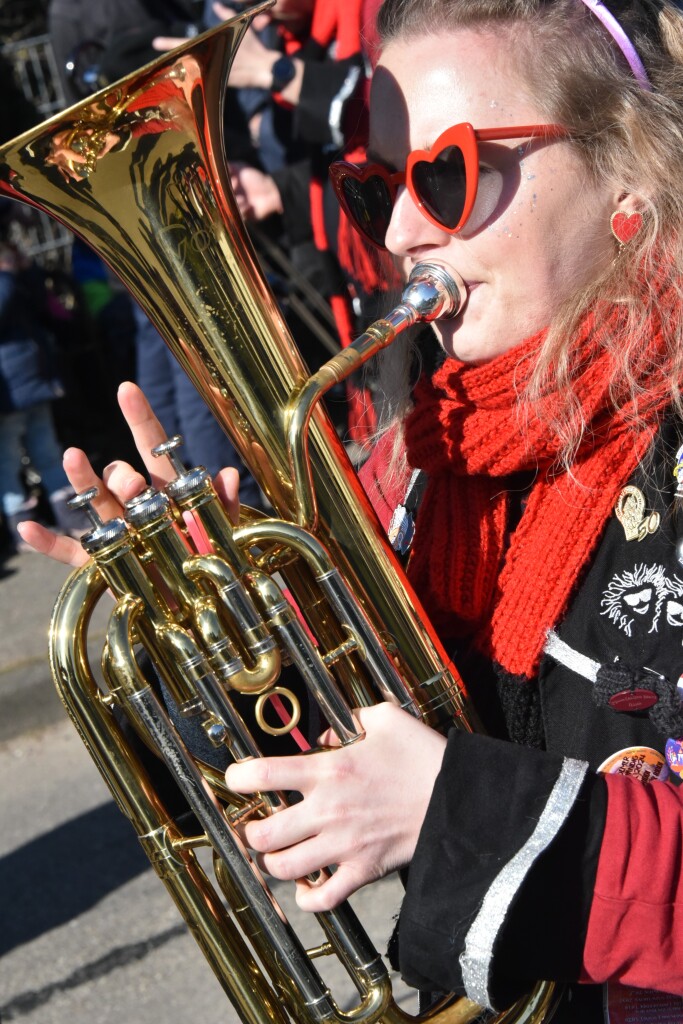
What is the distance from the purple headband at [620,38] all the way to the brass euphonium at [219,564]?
1.05 ft

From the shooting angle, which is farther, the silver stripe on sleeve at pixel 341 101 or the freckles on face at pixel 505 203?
the silver stripe on sleeve at pixel 341 101

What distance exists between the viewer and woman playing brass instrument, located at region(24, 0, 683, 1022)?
109 cm

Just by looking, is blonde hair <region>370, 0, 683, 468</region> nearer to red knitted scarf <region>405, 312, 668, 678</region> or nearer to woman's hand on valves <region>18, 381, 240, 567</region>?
red knitted scarf <region>405, 312, 668, 678</region>

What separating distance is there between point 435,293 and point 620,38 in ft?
1.17

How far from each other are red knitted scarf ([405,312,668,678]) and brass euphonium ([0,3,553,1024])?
0.10 meters

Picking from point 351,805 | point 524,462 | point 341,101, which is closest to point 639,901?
point 351,805

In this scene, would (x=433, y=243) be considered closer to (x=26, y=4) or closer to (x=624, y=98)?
(x=624, y=98)

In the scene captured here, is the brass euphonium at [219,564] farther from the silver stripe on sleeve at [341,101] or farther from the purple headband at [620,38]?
the silver stripe on sleeve at [341,101]

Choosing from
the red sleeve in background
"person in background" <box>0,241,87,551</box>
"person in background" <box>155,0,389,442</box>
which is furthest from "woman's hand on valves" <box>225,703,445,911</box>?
"person in background" <box>0,241,87,551</box>

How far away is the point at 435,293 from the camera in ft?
4.07

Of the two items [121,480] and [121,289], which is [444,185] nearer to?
[121,480]

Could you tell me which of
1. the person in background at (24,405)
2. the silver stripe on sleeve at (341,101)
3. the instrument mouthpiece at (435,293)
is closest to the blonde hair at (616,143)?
the instrument mouthpiece at (435,293)

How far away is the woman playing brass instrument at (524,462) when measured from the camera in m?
1.09

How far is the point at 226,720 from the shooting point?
117 cm
